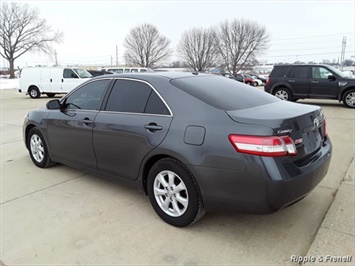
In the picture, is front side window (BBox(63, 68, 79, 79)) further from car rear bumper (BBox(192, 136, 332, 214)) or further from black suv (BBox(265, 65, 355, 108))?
car rear bumper (BBox(192, 136, 332, 214))

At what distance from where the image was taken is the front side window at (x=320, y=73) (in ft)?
38.3

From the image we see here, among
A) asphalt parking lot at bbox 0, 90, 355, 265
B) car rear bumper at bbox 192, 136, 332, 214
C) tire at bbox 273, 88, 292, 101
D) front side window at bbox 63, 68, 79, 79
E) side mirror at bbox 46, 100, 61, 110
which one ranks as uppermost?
front side window at bbox 63, 68, 79, 79

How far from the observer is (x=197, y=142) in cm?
265

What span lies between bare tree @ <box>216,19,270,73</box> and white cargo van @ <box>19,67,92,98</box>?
52101 mm

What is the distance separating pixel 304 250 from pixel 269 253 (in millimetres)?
309

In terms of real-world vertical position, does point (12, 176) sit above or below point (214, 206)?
below

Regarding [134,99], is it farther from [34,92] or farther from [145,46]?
[145,46]

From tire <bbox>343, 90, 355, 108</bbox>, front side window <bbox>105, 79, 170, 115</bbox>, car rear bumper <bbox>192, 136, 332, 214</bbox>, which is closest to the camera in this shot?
car rear bumper <bbox>192, 136, 332, 214</bbox>

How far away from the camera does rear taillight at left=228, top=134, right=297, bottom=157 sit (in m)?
2.39

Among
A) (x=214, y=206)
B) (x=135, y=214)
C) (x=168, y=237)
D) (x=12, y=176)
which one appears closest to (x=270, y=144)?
(x=214, y=206)

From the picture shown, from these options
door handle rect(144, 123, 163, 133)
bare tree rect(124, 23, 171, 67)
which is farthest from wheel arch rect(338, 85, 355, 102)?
bare tree rect(124, 23, 171, 67)

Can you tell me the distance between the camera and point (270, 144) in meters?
2.39

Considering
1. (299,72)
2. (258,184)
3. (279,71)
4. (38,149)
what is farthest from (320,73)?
(258,184)

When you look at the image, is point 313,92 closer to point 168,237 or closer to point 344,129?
point 344,129
